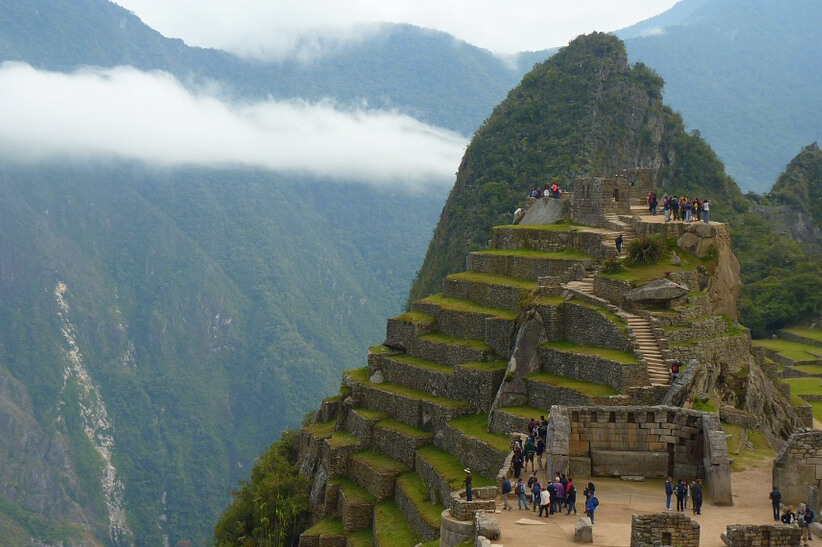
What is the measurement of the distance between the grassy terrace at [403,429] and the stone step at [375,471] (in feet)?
3.11

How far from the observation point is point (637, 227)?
4072cm

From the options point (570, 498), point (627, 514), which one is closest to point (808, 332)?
point (570, 498)

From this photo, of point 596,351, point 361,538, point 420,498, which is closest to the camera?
point 596,351

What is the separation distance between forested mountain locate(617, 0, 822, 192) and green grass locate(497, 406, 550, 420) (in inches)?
4996

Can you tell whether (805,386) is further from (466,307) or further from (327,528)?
(327,528)

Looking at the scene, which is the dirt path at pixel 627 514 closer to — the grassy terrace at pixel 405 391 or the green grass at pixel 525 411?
the green grass at pixel 525 411

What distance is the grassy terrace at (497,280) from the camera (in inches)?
1610

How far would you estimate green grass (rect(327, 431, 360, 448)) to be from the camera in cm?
4264

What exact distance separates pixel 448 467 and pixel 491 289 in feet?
28.3

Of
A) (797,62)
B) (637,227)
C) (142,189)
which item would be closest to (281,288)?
(142,189)

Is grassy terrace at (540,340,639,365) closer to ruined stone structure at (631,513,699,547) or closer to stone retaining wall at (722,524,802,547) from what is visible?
stone retaining wall at (722,524,802,547)

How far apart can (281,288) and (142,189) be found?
29.3m

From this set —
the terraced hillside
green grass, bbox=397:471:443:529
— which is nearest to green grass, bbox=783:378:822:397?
the terraced hillside

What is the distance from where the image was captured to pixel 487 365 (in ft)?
126
